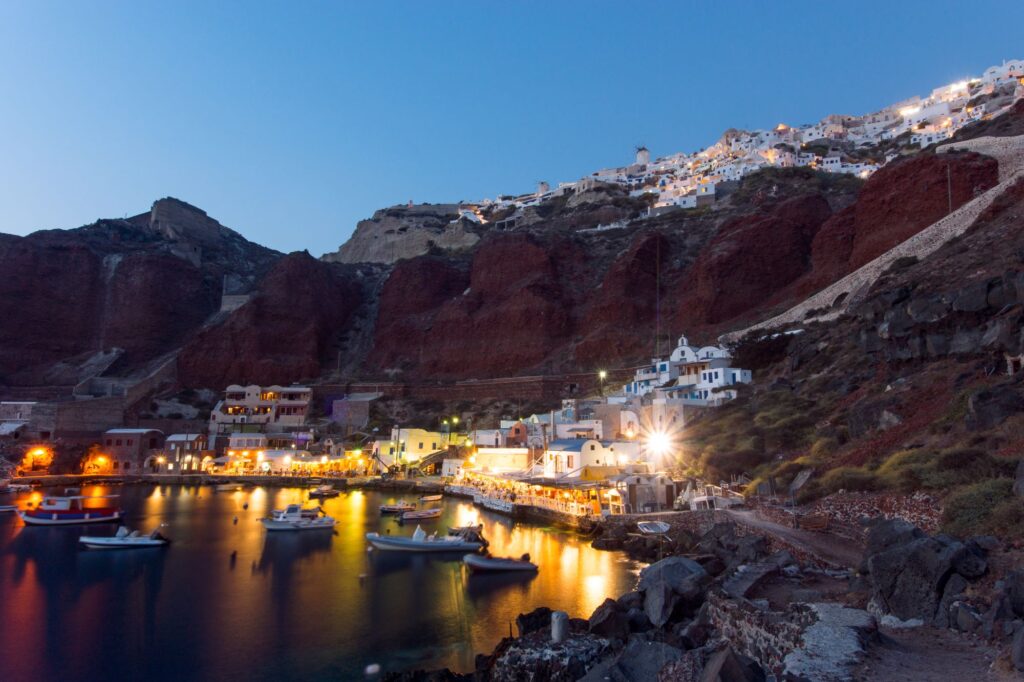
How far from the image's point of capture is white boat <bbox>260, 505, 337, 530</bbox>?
33125 mm

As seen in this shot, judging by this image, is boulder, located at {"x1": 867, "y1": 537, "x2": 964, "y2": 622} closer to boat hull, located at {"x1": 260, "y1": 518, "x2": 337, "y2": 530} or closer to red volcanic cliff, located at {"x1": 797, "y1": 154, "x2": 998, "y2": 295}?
boat hull, located at {"x1": 260, "y1": 518, "x2": 337, "y2": 530}

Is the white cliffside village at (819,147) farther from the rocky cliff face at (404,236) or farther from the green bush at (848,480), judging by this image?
the green bush at (848,480)

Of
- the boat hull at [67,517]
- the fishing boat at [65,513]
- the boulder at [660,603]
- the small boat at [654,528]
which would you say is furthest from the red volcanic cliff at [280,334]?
the boulder at [660,603]

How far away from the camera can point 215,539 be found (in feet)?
101

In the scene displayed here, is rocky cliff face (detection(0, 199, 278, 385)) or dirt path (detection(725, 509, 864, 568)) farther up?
rocky cliff face (detection(0, 199, 278, 385))

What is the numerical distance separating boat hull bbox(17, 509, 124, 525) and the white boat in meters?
8.88

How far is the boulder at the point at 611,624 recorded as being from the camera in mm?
12984

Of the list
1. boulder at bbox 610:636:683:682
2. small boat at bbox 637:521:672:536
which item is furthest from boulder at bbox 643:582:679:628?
small boat at bbox 637:521:672:536

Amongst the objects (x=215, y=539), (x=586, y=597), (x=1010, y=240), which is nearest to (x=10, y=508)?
(x=215, y=539)

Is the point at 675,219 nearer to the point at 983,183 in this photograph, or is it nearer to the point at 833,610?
the point at 983,183

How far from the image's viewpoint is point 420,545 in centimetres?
2702

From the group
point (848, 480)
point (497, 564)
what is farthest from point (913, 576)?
point (497, 564)

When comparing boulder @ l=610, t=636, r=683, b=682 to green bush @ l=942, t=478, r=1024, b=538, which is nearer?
boulder @ l=610, t=636, r=683, b=682

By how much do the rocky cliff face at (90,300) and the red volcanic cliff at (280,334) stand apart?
411 inches
